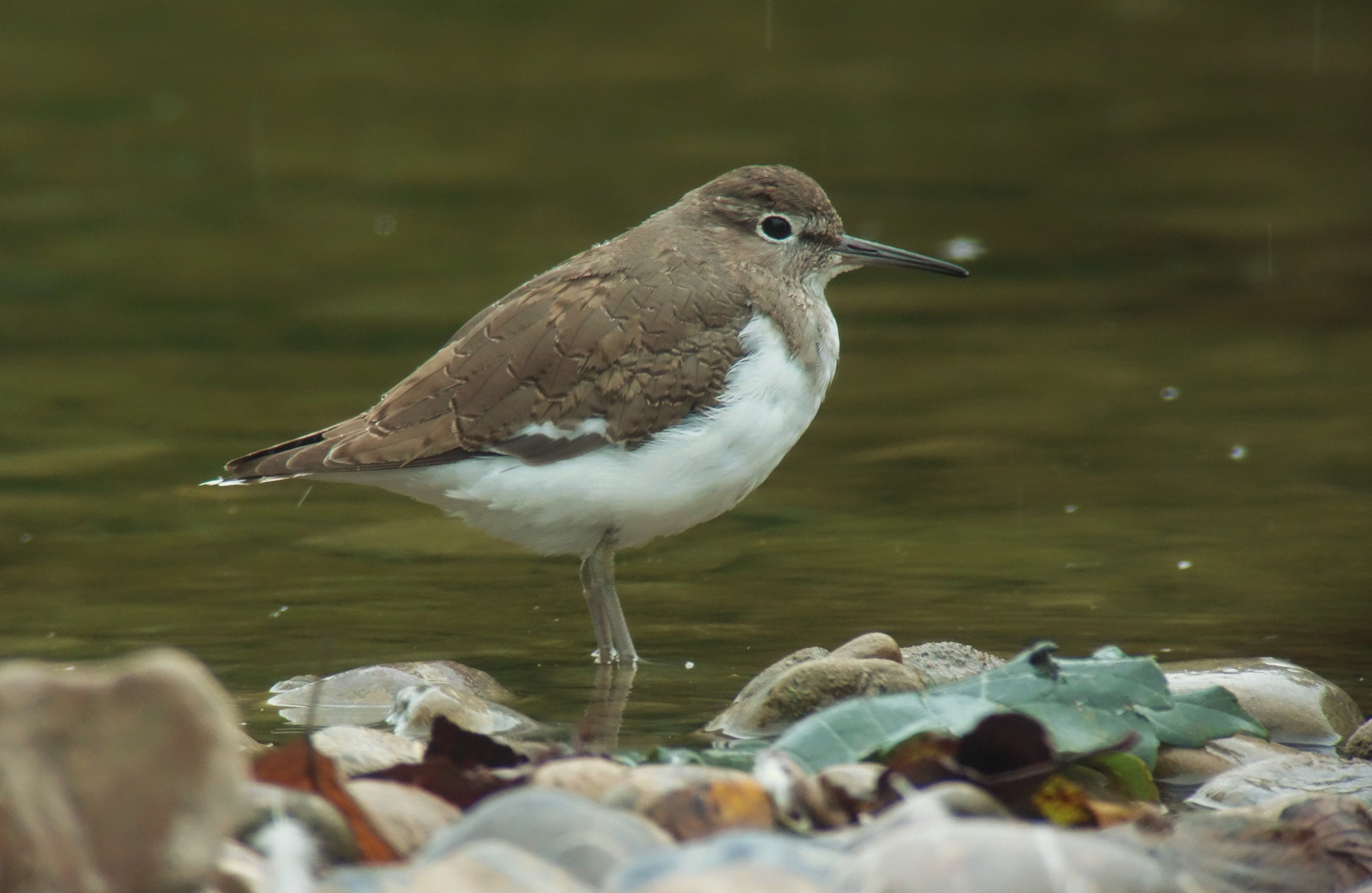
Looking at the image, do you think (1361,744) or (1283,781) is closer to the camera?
(1283,781)

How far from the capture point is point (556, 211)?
13805mm

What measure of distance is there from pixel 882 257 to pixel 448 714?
9.05 feet

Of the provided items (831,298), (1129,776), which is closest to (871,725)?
(1129,776)

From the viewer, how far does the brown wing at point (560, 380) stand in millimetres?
6234

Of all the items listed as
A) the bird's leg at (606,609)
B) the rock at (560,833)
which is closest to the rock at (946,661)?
the bird's leg at (606,609)

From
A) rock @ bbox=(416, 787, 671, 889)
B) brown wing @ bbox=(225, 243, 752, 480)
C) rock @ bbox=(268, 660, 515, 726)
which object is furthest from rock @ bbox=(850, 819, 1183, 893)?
brown wing @ bbox=(225, 243, 752, 480)

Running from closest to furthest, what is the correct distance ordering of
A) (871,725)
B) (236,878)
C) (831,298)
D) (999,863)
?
(999,863), (236,878), (871,725), (831,298)

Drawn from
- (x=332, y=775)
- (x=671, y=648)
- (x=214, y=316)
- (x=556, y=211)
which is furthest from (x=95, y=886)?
(x=556, y=211)

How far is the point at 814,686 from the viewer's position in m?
5.52

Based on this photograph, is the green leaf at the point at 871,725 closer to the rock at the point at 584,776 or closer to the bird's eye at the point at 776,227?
the rock at the point at 584,776

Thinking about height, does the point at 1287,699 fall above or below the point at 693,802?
below

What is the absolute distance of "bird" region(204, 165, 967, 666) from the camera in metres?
6.22

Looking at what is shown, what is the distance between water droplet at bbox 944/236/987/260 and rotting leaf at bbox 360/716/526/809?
8343 millimetres

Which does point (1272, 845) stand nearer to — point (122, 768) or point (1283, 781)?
point (1283, 781)
